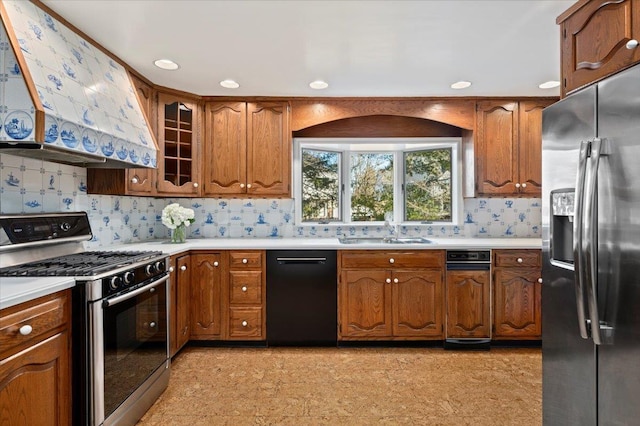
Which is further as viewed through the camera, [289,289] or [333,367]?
[289,289]

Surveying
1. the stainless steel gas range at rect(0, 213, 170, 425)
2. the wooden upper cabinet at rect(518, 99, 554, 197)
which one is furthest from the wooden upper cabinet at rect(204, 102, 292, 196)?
the wooden upper cabinet at rect(518, 99, 554, 197)

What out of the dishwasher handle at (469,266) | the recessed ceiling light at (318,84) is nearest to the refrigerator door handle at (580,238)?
the dishwasher handle at (469,266)

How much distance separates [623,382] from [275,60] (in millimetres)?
2542

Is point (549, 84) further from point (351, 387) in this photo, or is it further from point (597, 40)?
point (351, 387)

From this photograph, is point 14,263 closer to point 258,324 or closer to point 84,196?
point 84,196

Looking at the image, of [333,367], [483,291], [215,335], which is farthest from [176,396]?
[483,291]

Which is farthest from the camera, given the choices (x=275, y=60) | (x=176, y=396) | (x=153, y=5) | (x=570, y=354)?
(x=275, y=60)

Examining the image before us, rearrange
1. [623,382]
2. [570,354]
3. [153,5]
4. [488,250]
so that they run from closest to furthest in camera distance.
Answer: [623,382] → [570,354] → [153,5] → [488,250]

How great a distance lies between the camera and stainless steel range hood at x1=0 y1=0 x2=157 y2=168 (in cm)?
159

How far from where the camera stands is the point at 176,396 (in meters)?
2.30

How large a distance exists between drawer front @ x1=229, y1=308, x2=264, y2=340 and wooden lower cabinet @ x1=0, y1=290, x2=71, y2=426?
1502 mm

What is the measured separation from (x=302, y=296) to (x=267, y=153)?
1363mm

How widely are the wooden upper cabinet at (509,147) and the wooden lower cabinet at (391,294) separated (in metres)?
0.98

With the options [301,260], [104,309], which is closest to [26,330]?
[104,309]
